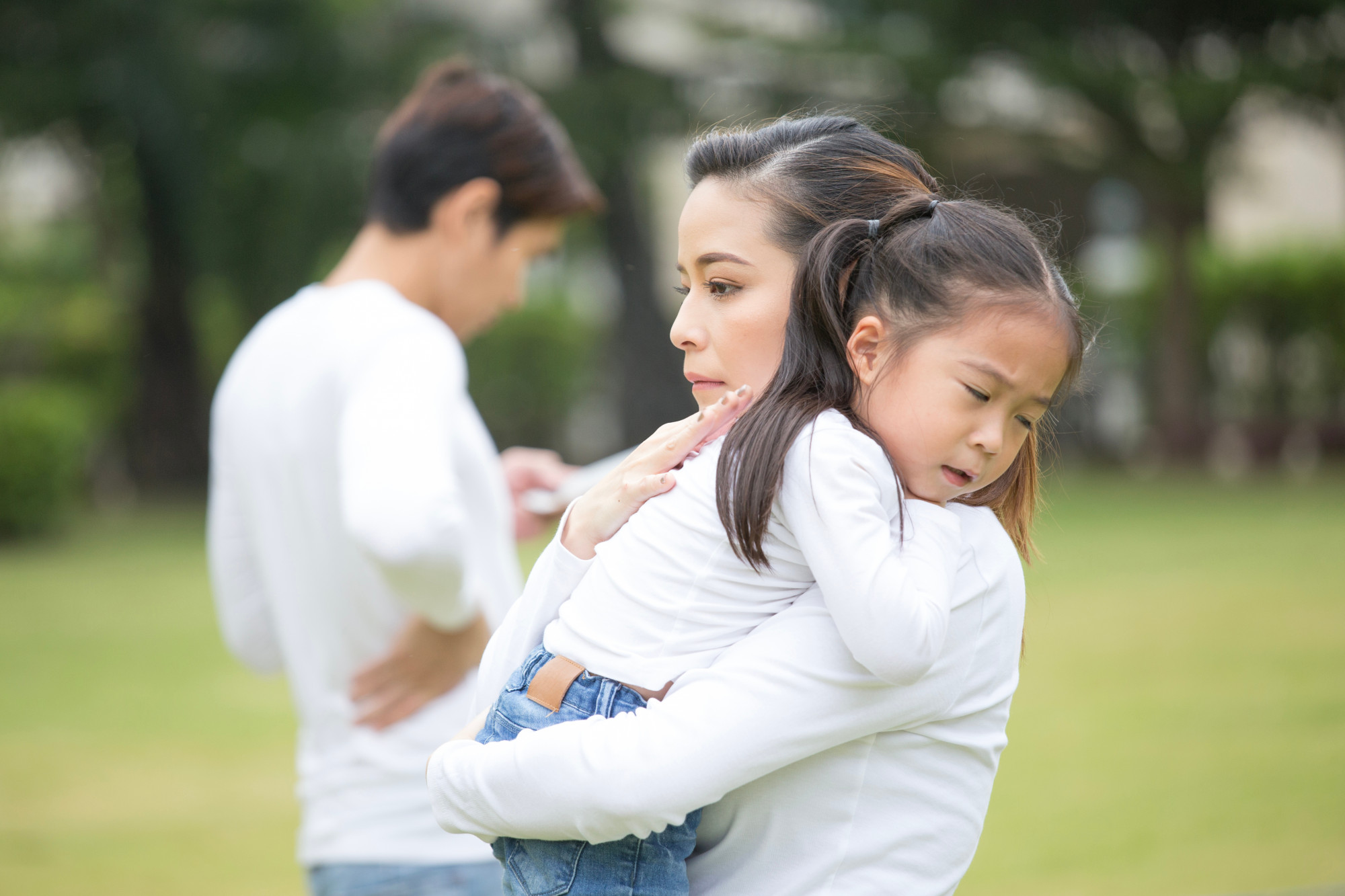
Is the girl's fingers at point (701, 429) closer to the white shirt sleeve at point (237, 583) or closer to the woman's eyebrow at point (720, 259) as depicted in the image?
the woman's eyebrow at point (720, 259)

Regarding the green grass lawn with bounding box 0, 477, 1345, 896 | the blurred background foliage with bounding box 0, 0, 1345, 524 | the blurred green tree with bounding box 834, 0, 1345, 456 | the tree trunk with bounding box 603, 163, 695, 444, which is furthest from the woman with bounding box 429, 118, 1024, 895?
the tree trunk with bounding box 603, 163, 695, 444

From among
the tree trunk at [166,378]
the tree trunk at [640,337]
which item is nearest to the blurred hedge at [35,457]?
the tree trunk at [166,378]

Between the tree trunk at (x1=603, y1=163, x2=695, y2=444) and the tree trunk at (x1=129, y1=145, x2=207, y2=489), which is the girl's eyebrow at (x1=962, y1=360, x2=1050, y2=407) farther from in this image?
the tree trunk at (x1=129, y1=145, x2=207, y2=489)

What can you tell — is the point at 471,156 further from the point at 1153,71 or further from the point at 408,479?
the point at 1153,71

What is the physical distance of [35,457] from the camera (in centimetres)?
1112

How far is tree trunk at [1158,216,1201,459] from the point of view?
1472cm

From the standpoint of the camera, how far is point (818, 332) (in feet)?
4.50

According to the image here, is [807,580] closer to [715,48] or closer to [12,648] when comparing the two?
[12,648]

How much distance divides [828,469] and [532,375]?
1598 cm

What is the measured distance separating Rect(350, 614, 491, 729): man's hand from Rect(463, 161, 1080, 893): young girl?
0.61 metres

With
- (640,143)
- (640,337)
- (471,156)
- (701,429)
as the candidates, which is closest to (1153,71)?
(640,143)

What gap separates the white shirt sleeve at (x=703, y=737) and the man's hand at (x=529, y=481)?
1.24 m

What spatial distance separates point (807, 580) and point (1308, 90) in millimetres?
14276

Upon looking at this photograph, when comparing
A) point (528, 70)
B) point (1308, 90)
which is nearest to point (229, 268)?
point (528, 70)
